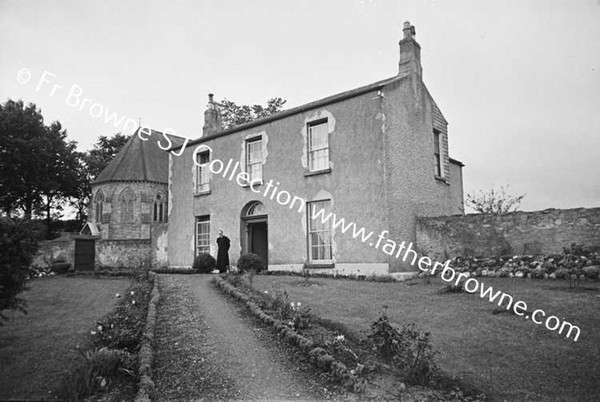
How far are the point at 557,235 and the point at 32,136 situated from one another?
42.4 meters

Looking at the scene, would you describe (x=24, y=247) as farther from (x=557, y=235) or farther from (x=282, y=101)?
(x=282, y=101)

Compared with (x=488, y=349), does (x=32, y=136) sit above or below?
above

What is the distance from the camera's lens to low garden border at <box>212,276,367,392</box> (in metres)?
5.62

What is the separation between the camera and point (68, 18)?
9617 millimetres

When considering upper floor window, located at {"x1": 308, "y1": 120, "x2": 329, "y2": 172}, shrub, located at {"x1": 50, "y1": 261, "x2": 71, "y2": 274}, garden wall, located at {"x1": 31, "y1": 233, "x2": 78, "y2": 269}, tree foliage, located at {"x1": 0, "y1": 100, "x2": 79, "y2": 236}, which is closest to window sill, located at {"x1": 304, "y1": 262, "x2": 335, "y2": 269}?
upper floor window, located at {"x1": 308, "y1": 120, "x2": 329, "y2": 172}

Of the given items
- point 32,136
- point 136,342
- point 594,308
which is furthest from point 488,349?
point 32,136

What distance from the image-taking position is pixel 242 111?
1512 inches

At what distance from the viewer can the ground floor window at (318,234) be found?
55.9 ft

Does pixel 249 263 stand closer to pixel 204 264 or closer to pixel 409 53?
pixel 204 264

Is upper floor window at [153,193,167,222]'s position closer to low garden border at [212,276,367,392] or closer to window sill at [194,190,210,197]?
window sill at [194,190,210,197]

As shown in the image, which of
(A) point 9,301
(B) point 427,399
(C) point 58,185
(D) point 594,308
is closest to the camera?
(B) point 427,399

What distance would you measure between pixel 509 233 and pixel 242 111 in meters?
28.2

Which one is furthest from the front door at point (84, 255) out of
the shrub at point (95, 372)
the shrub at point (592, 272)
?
the shrub at point (592, 272)

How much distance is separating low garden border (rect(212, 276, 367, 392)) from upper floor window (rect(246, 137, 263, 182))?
1086cm
